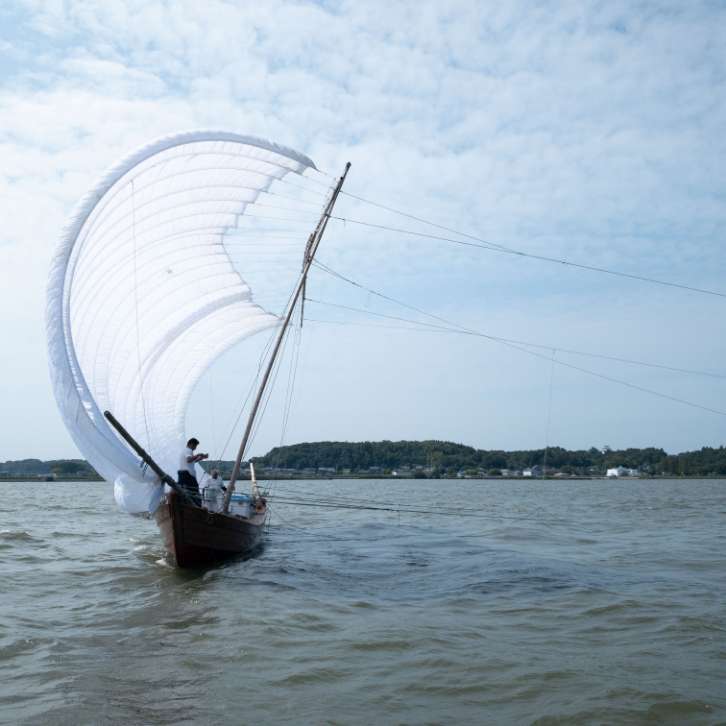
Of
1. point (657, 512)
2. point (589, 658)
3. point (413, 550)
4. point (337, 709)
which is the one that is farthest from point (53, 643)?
point (657, 512)

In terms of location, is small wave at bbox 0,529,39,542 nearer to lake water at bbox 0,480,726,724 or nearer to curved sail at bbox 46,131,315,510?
lake water at bbox 0,480,726,724

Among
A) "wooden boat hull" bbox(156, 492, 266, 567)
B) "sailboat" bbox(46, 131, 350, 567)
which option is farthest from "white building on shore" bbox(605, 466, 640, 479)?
"wooden boat hull" bbox(156, 492, 266, 567)

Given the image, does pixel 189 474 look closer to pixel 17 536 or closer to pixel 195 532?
pixel 195 532

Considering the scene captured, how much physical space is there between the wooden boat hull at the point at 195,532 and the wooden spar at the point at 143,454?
157mm

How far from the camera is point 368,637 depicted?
29.1 ft

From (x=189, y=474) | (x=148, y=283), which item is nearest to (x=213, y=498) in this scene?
(x=189, y=474)

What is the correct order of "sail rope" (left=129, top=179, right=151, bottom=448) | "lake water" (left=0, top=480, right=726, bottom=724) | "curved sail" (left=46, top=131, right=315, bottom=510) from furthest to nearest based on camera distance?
1. "sail rope" (left=129, top=179, right=151, bottom=448)
2. "curved sail" (left=46, top=131, right=315, bottom=510)
3. "lake water" (left=0, top=480, right=726, bottom=724)

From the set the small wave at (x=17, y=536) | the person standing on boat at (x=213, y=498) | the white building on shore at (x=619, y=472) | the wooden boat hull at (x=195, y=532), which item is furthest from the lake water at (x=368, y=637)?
the white building on shore at (x=619, y=472)

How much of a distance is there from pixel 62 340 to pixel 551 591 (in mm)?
8305

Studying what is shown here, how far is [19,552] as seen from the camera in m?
17.0

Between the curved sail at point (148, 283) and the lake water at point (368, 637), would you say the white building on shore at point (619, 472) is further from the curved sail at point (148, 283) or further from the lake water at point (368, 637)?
the curved sail at point (148, 283)

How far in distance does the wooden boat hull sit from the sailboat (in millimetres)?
24

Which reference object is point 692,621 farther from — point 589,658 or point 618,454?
point 618,454

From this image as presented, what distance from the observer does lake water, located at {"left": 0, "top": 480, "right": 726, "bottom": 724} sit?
6594 mm
